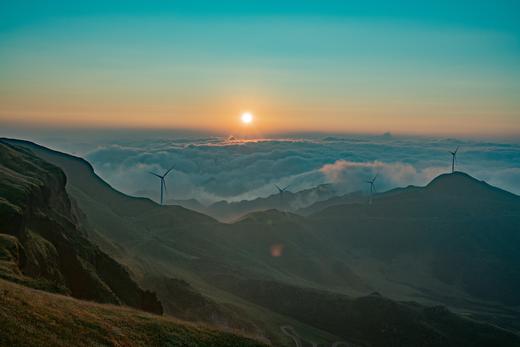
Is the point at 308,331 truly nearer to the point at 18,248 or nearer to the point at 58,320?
the point at 18,248

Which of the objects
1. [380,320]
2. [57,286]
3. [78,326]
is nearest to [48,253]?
[57,286]

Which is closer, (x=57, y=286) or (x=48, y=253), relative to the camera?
(x=57, y=286)

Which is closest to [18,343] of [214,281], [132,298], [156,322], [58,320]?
[58,320]

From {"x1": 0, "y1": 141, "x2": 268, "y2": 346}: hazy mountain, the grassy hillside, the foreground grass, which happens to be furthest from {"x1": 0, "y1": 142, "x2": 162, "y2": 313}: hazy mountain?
the grassy hillside

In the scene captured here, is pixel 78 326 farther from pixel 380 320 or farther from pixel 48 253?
pixel 380 320

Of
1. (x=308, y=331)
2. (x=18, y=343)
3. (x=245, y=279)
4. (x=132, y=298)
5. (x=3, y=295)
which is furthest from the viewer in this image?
(x=245, y=279)

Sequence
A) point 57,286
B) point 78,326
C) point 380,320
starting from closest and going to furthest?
point 78,326 → point 57,286 → point 380,320

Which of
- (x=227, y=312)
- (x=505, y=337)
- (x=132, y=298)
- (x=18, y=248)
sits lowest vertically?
(x=505, y=337)

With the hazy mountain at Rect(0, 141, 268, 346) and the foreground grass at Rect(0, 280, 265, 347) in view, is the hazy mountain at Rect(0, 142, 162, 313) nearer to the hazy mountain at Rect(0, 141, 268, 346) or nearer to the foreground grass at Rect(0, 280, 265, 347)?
the hazy mountain at Rect(0, 141, 268, 346)
